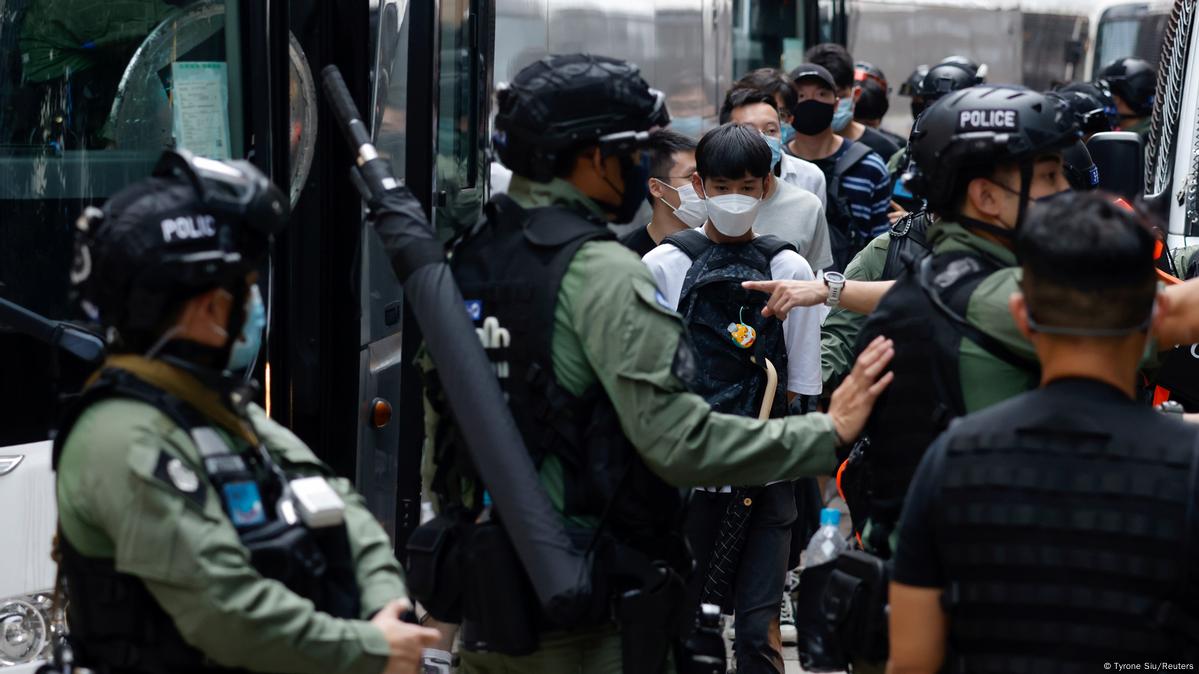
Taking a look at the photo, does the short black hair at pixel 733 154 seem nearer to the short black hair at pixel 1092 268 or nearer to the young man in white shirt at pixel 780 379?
the young man in white shirt at pixel 780 379

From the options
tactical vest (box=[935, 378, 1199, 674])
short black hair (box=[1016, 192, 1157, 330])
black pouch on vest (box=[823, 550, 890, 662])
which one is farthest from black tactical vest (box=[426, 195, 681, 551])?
short black hair (box=[1016, 192, 1157, 330])

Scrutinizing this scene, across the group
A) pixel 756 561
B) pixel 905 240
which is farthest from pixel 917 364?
pixel 756 561

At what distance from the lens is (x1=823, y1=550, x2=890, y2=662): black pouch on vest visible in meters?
3.04

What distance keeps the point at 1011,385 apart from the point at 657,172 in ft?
9.93

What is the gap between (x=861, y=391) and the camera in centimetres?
322

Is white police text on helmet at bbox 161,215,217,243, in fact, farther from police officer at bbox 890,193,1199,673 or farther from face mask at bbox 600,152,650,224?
police officer at bbox 890,193,1199,673

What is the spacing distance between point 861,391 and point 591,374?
525mm

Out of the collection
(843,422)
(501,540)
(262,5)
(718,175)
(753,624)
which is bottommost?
(753,624)

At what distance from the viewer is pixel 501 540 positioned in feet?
10.5

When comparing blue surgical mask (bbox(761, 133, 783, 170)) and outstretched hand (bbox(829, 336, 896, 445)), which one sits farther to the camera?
blue surgical mask (bbox(761, 133, 783, 170))

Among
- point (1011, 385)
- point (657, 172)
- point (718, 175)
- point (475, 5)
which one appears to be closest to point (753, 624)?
point (718, 175)

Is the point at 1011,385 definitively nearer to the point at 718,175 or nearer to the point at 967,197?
the point at 967,197

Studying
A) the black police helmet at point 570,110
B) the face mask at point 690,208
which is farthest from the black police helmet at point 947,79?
the black police helmet at point 570,110

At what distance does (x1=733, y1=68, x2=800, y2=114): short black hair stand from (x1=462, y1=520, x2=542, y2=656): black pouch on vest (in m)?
4.16
